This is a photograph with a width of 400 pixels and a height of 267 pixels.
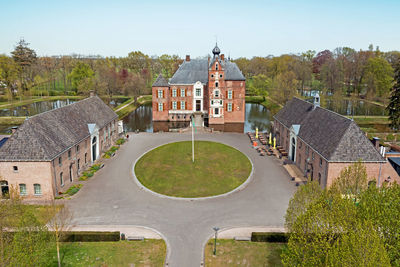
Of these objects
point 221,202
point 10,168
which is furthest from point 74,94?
point 221,202

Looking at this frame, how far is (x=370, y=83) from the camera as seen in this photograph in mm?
99250

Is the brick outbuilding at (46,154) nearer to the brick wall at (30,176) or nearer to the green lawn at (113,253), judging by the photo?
the brick wall at (30,176)

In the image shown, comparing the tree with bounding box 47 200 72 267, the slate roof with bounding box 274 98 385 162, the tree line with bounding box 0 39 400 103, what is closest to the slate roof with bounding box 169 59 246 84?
the tree line with bounding box 0 39 400 103

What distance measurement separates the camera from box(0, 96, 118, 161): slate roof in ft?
110

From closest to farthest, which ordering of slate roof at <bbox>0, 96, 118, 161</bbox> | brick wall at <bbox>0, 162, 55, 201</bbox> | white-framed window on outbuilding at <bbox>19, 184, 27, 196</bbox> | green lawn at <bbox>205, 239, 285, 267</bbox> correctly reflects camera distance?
green lawn at <bbox>205, 239, 285, 267</bbox> → brick wall at <bbox>0, 162, 55, 201</bbox> → slate roof at <bbox>0, 96, 118, 161</bbox> → white-framed window on outbuilding at <bbox>19, 184, 27, 196</bbox>

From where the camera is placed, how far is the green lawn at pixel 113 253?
2428 cm

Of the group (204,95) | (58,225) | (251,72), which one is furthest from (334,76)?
(58,225)

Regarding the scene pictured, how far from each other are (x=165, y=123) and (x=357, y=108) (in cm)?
5763

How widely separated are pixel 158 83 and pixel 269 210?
5209 centimetres

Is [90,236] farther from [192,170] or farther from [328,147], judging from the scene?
[328,147]

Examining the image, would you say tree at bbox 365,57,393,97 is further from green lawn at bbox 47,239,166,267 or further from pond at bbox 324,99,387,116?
green lawn at bbox 47,239,166,267

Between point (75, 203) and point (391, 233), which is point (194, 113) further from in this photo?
point (391, 233)

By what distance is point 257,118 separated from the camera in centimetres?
8319

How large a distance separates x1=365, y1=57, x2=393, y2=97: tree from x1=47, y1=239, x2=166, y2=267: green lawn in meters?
92.4
